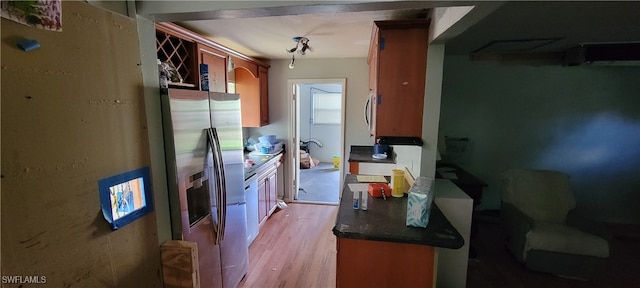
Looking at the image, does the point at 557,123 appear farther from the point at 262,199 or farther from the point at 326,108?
the point at 326,108

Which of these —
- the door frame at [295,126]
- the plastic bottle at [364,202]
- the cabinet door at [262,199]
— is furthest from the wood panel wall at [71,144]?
the door frame at [295,126]

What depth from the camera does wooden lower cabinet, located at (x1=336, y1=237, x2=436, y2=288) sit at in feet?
4.57

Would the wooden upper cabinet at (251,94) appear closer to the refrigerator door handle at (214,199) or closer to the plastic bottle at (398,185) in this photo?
the refrigerator door handle at (214,199)

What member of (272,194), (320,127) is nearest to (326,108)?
(320,127)

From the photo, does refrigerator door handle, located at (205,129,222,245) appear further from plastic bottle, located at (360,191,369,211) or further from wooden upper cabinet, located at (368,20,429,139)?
wooden upper cabinet, located at (368,20,429,139)

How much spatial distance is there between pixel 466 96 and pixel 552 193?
4.50 feet

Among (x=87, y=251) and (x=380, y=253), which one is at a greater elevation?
(x=87, y=251)

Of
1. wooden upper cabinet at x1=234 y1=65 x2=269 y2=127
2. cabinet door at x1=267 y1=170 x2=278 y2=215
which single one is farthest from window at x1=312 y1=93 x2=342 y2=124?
cabinet door at x1=267 y1=170 x2=278 y2=215

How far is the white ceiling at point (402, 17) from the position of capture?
1.19 meters

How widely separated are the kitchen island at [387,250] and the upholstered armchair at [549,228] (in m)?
1.51

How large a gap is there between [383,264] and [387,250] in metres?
0.09

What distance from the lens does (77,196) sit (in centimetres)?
92

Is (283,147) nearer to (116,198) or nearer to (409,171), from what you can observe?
(409,171)

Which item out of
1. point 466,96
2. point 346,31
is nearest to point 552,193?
point 466,96
